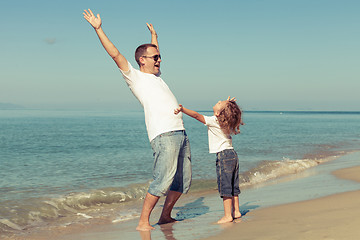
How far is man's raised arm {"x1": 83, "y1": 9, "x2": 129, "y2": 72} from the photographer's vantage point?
3.80 meters

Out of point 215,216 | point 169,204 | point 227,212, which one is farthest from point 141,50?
point 215,216

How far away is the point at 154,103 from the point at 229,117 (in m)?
0.98

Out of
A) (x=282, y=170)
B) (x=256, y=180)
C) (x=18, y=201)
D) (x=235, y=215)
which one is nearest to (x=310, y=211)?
(x=235, y=215)

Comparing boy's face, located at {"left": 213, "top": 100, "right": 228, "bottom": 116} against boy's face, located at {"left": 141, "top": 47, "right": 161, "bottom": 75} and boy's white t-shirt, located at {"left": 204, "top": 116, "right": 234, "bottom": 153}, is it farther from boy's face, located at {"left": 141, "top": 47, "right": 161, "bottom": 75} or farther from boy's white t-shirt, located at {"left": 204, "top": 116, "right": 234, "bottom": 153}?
boy's face, located at {"left": 141, "top": 47, "right": 161, "bottom": 75}

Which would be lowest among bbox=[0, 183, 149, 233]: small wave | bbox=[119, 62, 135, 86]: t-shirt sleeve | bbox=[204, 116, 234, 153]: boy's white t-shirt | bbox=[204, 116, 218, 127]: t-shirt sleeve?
bbox=[0, 183, 149, 233]: small wave

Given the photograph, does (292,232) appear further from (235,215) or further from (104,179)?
(104,179)

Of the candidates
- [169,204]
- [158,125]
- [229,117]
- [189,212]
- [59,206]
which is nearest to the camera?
[158,125]

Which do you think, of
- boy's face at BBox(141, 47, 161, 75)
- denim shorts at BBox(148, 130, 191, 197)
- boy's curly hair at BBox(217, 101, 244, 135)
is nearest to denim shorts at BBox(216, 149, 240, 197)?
boy's curly hair at BBox(217, 101, 244, 135)

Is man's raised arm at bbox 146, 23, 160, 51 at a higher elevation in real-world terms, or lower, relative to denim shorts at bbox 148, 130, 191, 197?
higher

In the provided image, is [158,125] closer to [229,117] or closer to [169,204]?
[229,117]

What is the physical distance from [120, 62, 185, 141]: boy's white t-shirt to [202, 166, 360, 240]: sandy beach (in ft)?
4.24

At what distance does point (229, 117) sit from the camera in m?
4.43

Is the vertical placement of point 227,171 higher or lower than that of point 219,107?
lower

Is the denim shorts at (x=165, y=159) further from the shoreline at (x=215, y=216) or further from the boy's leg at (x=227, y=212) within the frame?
the boy's leg at (x=227, y=212)
